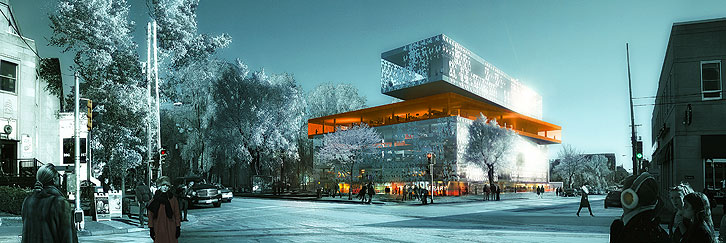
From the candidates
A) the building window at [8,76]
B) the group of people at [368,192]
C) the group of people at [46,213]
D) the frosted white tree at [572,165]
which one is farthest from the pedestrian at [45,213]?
the frosted white tree at [572,165]

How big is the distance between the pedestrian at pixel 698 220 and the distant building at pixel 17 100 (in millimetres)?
26918

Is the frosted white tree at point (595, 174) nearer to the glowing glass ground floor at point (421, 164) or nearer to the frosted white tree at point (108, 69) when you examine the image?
the glowing glass ground floor at point (421, 164)

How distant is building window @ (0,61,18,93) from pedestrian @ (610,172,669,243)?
93.6 ft

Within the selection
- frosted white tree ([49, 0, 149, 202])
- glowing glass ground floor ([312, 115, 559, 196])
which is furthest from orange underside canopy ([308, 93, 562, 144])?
frosted white tree ([49, 0, 149, 202])

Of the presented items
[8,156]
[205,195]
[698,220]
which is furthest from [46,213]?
[205,195]

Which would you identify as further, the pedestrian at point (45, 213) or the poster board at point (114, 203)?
the poster board at point (114, 203)

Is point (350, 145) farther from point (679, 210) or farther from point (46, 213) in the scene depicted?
point (679, 210)

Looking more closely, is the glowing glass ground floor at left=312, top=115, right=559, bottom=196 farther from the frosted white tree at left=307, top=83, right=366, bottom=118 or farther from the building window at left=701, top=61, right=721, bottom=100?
the building window at left=701, top=61, right=721, bottom=100

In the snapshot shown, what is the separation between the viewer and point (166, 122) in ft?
186

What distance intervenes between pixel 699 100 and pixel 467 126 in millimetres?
32796

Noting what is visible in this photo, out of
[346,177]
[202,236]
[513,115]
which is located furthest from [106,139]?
[513,115]

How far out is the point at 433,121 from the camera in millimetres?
57250

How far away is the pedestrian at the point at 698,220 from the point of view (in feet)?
14.4

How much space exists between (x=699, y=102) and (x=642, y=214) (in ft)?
84.8
